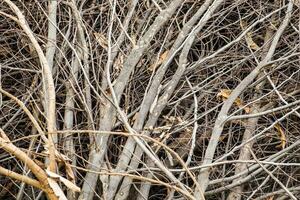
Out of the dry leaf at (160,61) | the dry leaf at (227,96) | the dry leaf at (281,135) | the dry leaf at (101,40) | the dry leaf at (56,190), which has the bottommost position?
the dry leaf at (281,135)

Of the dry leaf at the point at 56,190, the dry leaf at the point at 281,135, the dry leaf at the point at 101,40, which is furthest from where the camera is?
the dry leaf at the point at 101,40

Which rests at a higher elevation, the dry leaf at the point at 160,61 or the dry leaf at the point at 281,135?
the dry leaf at the point at 160,61

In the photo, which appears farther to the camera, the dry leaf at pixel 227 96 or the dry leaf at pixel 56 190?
the dry leaf at pixel 227 96

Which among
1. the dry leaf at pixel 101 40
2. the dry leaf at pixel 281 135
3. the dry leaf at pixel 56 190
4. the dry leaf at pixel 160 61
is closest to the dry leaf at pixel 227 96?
the dry leaf at pixel 281 135

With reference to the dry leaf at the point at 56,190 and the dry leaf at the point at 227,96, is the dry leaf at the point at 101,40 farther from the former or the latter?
the dry leaf at the point at 56,190

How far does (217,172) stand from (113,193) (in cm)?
67

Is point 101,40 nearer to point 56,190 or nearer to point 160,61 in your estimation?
point 160,61

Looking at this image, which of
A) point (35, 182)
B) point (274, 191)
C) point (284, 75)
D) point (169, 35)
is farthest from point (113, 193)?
point (284, 75)

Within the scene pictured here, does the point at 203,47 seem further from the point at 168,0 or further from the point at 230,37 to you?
the point at 168,0

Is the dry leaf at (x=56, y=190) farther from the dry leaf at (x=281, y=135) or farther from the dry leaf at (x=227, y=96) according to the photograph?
the dry leaf at (x=281, y=135)

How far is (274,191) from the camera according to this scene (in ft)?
8.00

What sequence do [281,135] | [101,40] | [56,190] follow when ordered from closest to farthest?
[56,190], [281,135], [101,40]

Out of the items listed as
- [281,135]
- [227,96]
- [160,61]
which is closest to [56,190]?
[160,61]

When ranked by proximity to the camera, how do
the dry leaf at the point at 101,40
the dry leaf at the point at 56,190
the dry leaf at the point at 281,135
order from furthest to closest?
the dry leaf at the point at 101,40 < the dry leaf at the point at 281,135 < the dry leaf at the point at 56,190
